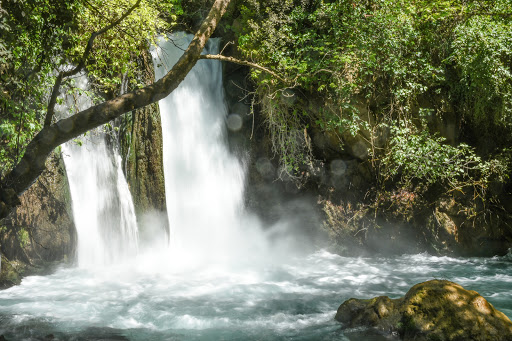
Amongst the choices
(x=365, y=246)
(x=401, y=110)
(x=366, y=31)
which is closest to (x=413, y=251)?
(x=365, y=246)

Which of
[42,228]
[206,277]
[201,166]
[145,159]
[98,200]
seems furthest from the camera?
[201,166]

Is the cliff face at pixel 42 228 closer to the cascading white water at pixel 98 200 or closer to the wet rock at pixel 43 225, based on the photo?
the wet rock at pixel 43 225

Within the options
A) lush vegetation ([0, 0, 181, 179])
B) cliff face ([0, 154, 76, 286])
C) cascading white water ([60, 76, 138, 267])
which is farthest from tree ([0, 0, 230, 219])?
cascading white water ([60, 76, 138, 267])

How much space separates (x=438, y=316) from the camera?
421cm

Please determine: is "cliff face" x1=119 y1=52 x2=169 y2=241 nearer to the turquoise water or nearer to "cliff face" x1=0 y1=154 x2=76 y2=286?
the turquoise water

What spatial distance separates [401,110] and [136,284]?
6.59 m

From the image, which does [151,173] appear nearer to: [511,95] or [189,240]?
[189,240]

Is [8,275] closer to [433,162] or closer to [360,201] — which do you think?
[360,201]

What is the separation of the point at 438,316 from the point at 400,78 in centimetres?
575

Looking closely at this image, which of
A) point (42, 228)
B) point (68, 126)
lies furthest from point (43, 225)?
point (68, 126)

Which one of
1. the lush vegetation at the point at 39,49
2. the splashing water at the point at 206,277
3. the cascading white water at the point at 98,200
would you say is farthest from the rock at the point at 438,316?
the cascading white water at the point at 98,200

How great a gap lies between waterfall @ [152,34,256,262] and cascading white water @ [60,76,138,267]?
5.19 ft

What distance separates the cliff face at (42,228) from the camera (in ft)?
23.9

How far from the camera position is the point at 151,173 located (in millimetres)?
9242
